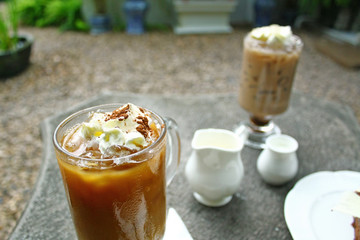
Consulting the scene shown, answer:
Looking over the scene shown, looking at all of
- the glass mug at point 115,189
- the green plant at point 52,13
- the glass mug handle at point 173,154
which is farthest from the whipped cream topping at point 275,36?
the green plant at point 52,13

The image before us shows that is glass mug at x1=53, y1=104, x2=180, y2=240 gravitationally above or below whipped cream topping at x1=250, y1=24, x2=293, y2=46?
below

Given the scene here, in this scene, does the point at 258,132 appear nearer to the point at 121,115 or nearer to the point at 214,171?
the point at 214,171

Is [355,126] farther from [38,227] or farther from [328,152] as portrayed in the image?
[38,227]

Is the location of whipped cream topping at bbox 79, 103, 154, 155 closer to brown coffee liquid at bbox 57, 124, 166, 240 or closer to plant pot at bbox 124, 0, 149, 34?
brown coffee liquid at bbox 57, 124, 166, 240

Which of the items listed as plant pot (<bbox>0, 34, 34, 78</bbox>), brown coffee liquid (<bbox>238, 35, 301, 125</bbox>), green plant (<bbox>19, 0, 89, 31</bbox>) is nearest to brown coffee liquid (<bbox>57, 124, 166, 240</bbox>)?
brown coffee liquid (<bbox>238, 35, 301, 125</bbox>)

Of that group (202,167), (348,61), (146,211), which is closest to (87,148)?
(146,211)

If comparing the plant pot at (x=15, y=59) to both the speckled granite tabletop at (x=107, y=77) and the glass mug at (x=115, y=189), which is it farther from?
the glass mug at (x=115, y=189)
